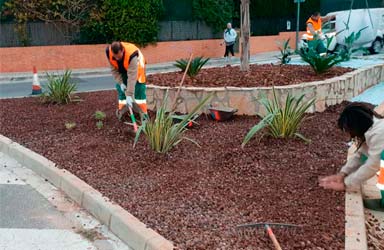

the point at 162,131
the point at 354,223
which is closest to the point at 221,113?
the point at 162,131

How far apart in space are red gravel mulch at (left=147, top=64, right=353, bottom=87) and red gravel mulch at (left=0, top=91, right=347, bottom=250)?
89 cm

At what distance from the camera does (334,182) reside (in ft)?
12.8

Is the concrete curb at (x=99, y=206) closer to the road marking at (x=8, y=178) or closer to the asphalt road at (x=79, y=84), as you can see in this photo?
the road marking at (x=8, y=178)

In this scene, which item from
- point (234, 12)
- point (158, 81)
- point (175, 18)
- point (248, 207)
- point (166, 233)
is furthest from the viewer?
point (234, 12)

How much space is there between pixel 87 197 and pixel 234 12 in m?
20.7

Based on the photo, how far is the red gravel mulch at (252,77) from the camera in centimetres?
725

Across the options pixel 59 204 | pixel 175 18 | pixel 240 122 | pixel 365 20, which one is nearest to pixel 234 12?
pixel 175 18

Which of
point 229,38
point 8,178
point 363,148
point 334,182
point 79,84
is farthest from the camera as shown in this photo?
point 229,38

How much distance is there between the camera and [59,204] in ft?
13.8

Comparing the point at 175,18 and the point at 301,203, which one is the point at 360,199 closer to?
the point at 301,203

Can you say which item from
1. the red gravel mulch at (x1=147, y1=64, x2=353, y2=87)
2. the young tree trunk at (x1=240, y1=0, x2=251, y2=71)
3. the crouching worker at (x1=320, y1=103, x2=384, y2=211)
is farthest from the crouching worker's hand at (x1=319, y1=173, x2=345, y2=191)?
the young tree trunk at (x1=240, y1=0, x2=251, y2=71)

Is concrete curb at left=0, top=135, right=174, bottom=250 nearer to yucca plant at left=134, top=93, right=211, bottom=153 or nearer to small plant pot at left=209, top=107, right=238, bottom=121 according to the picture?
yucca plant at left=134, top=93, right=211, bottom=153

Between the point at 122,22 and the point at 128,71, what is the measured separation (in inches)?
519

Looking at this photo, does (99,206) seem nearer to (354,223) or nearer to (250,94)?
(354,223)
